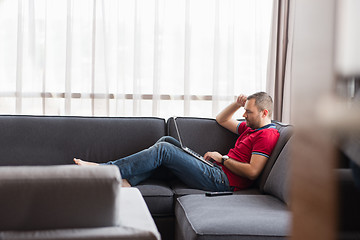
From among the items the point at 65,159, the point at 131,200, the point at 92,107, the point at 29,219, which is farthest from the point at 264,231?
the point at 92,107

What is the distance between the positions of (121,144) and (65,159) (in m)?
0.40

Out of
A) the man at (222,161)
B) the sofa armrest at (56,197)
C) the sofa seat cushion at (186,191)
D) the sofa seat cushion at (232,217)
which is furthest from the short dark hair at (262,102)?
the sofa armrest at (56,197)

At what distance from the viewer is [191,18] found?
369 cm

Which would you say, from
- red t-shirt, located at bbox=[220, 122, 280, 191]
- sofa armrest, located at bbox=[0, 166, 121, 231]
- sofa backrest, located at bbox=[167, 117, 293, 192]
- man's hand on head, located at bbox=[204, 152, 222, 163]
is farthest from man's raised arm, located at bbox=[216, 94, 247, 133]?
sofa armrest, located at bbox=[0, 166, 121, 231]

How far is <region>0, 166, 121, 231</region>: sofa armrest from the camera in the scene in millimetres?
981

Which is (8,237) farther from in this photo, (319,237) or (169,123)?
(169,123)

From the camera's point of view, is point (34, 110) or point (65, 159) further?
point (34, 110)

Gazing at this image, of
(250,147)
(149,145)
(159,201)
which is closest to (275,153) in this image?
(250,147)

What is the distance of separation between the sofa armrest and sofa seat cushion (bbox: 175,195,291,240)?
80 cm

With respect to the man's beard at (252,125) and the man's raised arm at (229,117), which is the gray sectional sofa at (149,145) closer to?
the man's raised arm at (229,117)

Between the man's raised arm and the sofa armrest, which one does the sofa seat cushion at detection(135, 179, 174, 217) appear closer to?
the man's raised arm

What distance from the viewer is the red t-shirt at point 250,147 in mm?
2656

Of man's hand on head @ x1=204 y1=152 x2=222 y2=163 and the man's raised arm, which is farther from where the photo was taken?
the man's raised arm

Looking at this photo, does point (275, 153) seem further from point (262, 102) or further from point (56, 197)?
point (56, 197)
